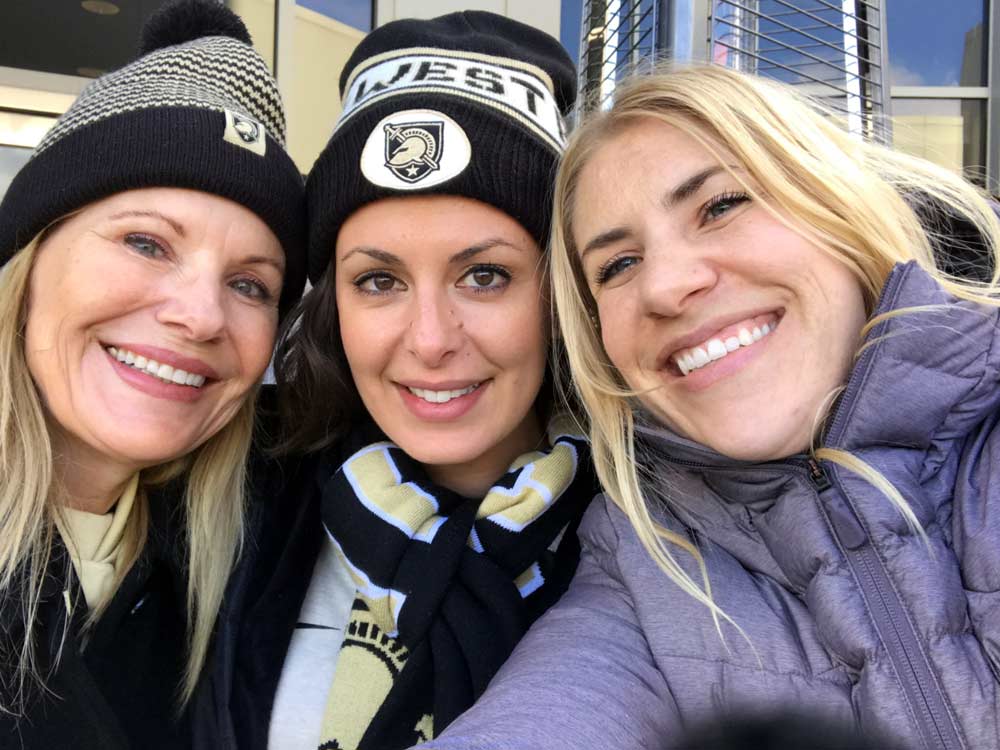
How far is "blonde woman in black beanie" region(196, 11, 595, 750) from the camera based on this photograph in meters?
1.63

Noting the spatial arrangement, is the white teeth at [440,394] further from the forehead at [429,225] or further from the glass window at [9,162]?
the glass window at [9,162]

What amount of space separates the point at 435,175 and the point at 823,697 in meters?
1.12

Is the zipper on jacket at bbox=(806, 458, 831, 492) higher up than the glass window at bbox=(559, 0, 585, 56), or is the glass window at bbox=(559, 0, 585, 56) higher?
the glass window at bbox=(559, 0, 585, 56)

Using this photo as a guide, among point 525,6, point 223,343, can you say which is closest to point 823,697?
point 223,343

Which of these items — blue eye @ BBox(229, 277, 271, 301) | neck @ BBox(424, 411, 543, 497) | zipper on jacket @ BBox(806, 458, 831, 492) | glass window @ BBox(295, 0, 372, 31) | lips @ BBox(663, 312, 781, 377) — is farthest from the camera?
glass window @ BBox(295, 0, 372, 31)

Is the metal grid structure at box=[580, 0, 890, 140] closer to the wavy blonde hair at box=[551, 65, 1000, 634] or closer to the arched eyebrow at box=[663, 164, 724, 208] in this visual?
the wavy blonde hair at box=[551, 65, 1000, 634]

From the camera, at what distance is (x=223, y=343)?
1.76 metres

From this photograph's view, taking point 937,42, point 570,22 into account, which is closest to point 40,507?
point 570,22

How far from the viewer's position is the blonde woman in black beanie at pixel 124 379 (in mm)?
1599

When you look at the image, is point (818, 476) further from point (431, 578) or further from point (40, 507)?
point (40, 507)

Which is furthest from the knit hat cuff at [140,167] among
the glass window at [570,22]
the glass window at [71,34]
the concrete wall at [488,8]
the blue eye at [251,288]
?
the glass window at [570,22]

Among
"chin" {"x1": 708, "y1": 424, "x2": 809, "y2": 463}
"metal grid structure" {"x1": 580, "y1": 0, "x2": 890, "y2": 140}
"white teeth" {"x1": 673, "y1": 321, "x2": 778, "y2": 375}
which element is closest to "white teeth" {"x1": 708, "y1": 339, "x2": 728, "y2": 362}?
"white teeth" {"x1": 673, "y1": 321, "x2": 778, "y2": 375}

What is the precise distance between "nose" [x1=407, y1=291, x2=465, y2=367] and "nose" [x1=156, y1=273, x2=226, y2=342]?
14.8 inches

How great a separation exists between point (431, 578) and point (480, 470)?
1.14ft
